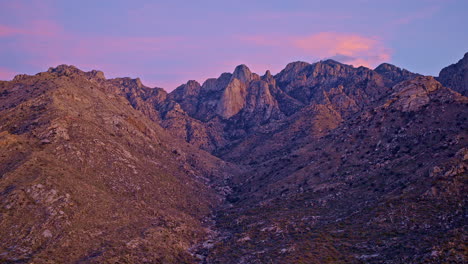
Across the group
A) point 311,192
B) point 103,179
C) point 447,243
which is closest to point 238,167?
point 311,192

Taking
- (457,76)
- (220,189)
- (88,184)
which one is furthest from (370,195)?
(457,76)

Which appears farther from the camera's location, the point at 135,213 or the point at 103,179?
the point at 103,179

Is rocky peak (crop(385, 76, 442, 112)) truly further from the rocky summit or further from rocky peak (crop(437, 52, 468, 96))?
rocky peak (crop(437, 52, 468, 96))

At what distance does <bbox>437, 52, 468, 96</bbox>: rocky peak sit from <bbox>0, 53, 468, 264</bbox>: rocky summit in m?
53.3

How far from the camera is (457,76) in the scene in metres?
142

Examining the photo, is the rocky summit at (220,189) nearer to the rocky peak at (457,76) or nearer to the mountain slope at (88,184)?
the mountain slope at (88,184)

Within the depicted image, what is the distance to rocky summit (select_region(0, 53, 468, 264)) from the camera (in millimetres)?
47281

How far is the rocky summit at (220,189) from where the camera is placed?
47281mm

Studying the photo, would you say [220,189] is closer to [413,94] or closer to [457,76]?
[413,94]

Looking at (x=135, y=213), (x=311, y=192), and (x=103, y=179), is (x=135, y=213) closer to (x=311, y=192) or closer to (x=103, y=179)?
(x=103, y=179)

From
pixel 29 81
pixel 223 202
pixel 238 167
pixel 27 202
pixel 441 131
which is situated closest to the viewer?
pixel 27 202

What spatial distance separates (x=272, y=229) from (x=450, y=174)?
92.5ft

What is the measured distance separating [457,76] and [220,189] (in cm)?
10570

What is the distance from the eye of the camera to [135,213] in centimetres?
6388
